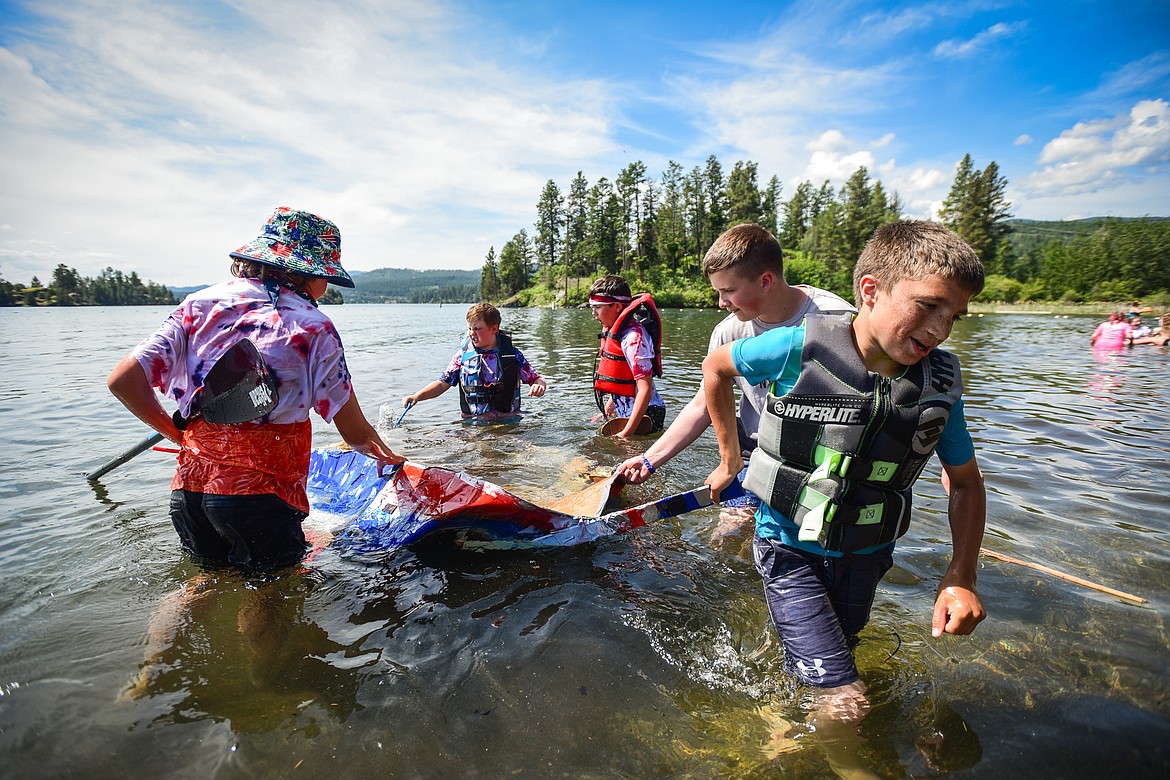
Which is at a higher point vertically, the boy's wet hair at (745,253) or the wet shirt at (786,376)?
the boy's wet hair at (745,253)

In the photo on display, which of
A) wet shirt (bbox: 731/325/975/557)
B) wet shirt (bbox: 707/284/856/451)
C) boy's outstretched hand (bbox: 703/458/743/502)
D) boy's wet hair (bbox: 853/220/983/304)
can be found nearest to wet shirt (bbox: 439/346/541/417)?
wet shirt (bbox: 707/284/856/451)

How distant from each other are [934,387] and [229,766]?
3175 millimetres

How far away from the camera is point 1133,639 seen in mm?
3131

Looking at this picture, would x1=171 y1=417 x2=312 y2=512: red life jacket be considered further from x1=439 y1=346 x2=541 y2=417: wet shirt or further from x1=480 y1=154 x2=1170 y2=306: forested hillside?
x1=480 y1=154 x2=1170 y2=306: forested hillside

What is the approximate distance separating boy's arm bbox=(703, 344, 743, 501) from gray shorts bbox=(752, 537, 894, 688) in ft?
1.33

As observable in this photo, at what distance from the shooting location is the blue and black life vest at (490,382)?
7.91m

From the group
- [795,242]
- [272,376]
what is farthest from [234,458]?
[795,242]

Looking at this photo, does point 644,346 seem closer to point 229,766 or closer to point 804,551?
point 804,551

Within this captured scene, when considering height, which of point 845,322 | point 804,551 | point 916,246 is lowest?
point 804,551

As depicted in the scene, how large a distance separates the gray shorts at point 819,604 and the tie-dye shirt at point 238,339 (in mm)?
2417

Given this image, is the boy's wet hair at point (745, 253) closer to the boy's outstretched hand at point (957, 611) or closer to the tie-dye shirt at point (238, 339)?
the boy's outstretched hand at point (957, 611)

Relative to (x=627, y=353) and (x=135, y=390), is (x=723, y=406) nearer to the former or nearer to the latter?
(x=135, y=390)

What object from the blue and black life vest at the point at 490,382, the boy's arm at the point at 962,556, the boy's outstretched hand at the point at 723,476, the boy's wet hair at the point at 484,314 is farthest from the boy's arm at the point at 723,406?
the blue and black life vest at the point at 490,382

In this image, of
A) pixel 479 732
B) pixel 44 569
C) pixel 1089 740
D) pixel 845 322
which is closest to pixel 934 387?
pixel 845 322
